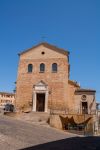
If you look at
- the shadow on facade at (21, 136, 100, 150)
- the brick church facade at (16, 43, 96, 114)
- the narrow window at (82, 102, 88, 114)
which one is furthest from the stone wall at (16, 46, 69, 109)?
the shadow on facade at (21, 136, 100, 150)

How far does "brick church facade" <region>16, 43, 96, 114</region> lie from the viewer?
105 feet

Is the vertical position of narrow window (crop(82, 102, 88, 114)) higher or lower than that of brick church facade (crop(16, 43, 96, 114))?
lower

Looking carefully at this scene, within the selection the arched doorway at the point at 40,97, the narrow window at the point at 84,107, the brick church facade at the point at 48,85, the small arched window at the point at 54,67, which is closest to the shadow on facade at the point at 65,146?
the brick church facade at the point at 48,85

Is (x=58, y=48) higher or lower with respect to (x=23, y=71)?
higher

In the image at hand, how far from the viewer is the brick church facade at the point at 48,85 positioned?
32.2 m

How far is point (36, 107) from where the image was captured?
32375mm

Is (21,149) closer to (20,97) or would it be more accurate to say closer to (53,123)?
(53,123)

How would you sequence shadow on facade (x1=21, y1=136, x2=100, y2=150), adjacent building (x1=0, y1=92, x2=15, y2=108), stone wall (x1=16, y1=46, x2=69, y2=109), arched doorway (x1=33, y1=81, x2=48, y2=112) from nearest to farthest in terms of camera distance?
shadow on facade (x1=21, y1=136, x2=100, y2=150)
arched doorway (x1=33, y1=81, x2=48, y2=112)
stone wall (x1=16, y1=46, x2=69, y2=109)
adjacent building (x1=0, y1=92, x2=15, y2=108)

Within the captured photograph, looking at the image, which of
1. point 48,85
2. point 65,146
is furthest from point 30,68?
point 65,146

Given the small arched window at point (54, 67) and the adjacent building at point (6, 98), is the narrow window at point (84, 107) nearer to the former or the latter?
the small arched window at point (54, 67)

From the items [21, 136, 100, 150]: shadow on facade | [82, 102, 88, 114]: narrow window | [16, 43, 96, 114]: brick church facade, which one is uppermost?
[16, 43, 96, 114]: brick church facade

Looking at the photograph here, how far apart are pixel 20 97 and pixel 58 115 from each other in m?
8.08

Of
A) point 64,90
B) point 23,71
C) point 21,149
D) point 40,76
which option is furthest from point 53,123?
point 21,149

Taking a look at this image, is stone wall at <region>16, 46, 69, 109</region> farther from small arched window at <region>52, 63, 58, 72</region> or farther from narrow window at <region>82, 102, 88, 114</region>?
narrow window at <region>82, 102, 88, 114</region>
